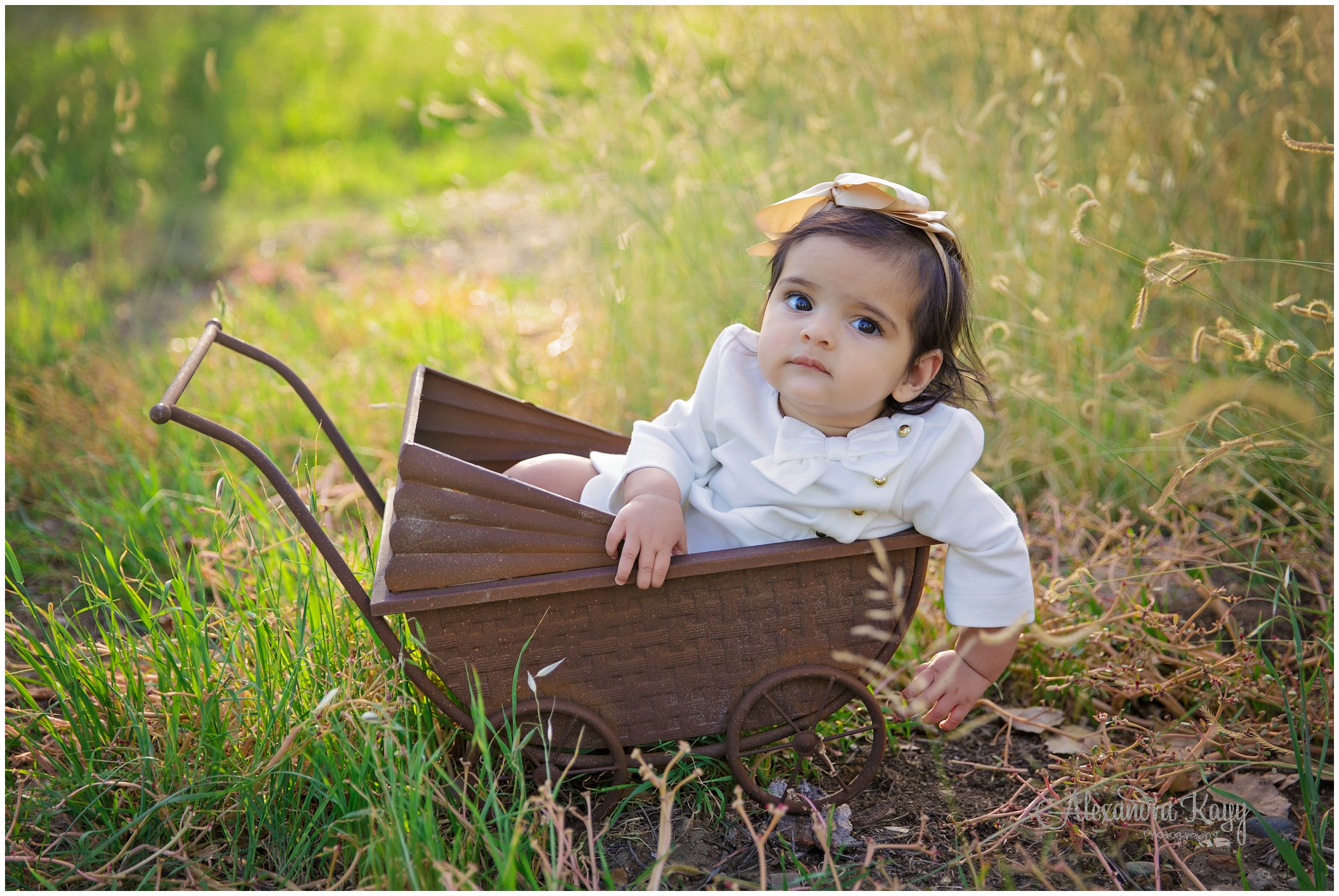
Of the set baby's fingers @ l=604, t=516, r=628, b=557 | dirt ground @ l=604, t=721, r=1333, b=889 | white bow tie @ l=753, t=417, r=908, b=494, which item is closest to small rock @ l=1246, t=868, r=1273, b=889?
dirt ground @ l=604, t=721, r=1333, b=889

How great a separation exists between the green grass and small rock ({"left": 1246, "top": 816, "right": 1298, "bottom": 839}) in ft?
1.44

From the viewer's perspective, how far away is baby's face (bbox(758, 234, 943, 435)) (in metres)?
1.63

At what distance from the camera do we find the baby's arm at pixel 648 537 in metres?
1.56

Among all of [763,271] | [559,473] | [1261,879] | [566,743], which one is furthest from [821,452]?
[763,271]

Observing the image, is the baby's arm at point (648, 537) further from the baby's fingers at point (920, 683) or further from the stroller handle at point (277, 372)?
the stroller handle at point (277, 372)

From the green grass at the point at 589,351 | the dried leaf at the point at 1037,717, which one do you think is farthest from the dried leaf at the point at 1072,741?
the green grass at the point at 589,351

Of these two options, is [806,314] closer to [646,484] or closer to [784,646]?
[646,484]

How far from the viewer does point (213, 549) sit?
257cm

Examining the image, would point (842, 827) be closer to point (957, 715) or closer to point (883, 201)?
point (957, 715)

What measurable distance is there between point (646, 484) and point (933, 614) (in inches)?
36.0

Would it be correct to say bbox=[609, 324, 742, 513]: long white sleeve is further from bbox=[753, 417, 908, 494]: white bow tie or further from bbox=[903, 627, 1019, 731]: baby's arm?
bbox=[903, 627, 1019, 731]: baby's arm

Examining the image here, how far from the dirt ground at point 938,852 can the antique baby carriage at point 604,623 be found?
8 cm

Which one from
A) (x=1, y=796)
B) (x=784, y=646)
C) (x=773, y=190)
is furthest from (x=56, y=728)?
(x=773, y=190)

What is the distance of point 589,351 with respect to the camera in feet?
11.1
